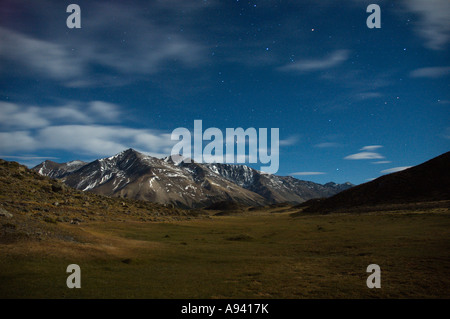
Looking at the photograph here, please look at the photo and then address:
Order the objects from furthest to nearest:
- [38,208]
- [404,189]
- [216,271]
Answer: [404,189] < [38,208] < [216,271]

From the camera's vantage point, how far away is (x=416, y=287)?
1767 cm

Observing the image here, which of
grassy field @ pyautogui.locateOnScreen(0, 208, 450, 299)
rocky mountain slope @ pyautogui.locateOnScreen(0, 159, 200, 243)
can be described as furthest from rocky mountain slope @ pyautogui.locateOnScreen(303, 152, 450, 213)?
rocky mountain slope @ pyautogui.locateOnScreen(0, 159, 200, 243)

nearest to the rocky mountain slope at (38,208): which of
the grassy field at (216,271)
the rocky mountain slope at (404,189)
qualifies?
the grassy field at (216,271)

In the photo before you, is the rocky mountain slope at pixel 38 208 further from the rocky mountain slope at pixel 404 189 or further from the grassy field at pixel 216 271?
the rocky mountain slope at pixel 404 189

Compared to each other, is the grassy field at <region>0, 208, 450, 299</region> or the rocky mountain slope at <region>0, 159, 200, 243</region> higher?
the rocky mountain slope at <region>0, 159, 200, 243</region>

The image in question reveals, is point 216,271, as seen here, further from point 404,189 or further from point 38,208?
point 404,189

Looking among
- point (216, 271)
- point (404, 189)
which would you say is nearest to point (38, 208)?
point (216, 271)

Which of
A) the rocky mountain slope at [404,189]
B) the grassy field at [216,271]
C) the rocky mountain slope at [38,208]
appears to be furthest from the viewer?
the rocky mountain slope at [404,189]

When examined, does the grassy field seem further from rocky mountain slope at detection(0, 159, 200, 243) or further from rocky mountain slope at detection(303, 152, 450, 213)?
rocky mountain slope at detection(303, 152, 450, 213)

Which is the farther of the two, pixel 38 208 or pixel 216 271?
pixel 38 208
